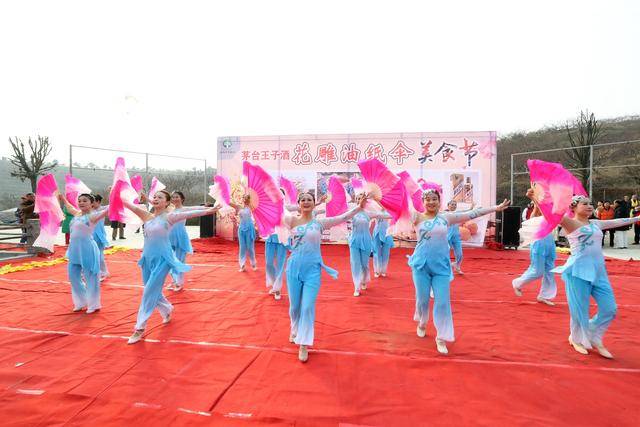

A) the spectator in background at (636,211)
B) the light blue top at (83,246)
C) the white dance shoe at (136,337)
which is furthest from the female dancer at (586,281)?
the spectator in background at (636,211)

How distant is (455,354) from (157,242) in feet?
11.0

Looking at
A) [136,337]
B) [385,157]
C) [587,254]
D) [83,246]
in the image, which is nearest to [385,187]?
[587,254]

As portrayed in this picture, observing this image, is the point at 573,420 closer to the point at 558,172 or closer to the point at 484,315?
the point at 558,172

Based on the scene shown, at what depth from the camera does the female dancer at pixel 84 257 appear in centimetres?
481

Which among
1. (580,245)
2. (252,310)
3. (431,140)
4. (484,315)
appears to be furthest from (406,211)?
(431,140)

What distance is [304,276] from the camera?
3.56 metres

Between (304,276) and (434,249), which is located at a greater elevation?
(434,249)

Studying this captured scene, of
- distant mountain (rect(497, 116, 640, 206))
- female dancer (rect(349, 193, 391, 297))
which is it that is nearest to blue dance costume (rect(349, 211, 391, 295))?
female dancer (rect(349, 193, 391, 297))

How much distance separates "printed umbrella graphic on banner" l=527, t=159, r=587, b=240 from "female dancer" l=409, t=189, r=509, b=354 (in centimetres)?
35

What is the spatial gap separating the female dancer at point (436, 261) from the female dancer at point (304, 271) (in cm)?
74

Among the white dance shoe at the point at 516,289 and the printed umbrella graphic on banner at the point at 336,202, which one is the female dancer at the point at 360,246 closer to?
the printed umbrella graphic on banner at the point at 336,202

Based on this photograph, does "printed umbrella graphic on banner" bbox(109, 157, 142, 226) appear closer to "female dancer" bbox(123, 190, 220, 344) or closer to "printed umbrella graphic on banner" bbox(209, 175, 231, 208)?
"female dancer" bbox(123, 190, 220, 344)

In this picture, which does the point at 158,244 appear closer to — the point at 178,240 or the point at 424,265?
the point at 178,240

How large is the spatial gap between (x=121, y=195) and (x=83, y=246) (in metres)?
1.13
